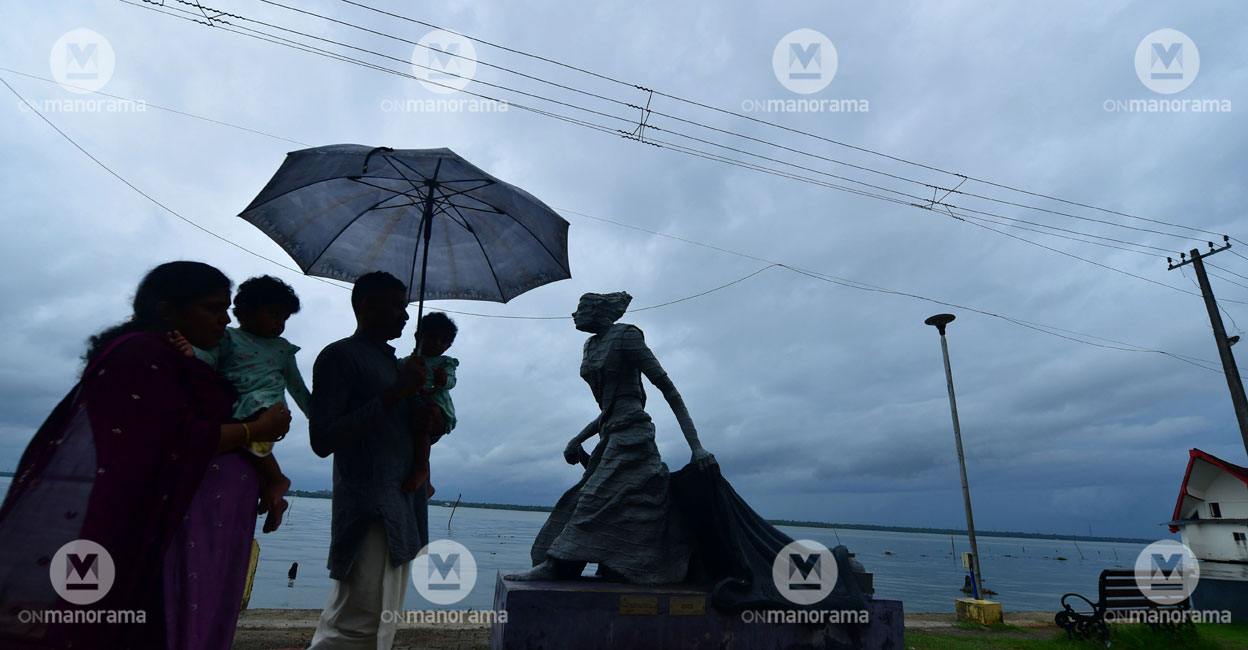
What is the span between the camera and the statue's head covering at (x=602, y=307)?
506 cm

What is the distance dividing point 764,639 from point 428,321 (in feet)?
9.70

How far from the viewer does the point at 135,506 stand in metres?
1.71

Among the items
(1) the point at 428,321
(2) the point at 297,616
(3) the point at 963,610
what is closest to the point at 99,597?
(1) the point at 428,321

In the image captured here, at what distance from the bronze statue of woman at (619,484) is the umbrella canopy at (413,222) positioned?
2.99ft

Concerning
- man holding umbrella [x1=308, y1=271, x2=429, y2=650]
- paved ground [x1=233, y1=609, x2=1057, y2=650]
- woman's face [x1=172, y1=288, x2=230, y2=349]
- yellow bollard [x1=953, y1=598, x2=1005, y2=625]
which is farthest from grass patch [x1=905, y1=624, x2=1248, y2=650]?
woman's face [x1=172, y1=288, x2=230, y2=349]

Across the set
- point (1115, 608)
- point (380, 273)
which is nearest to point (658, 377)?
point (380, 273)

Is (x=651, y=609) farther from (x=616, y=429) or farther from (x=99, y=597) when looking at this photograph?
(x=99, y=597)

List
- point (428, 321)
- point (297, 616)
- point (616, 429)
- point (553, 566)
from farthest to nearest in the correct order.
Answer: point (297, 616) < point (616, 429) < point (553, 566) < point (428, 321)

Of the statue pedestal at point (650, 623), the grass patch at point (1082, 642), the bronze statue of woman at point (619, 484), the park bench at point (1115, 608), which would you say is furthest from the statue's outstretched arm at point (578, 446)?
the park bench at point (1115, 608)

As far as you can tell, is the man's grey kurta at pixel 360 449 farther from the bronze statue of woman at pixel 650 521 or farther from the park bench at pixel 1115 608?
the park bench at pixel 1115 608

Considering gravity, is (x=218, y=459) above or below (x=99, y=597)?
above

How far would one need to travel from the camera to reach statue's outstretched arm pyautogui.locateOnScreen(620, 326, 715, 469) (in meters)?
4.75

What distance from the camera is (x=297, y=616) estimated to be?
720cm

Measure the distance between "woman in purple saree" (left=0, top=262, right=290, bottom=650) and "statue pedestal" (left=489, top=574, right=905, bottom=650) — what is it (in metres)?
2.17
